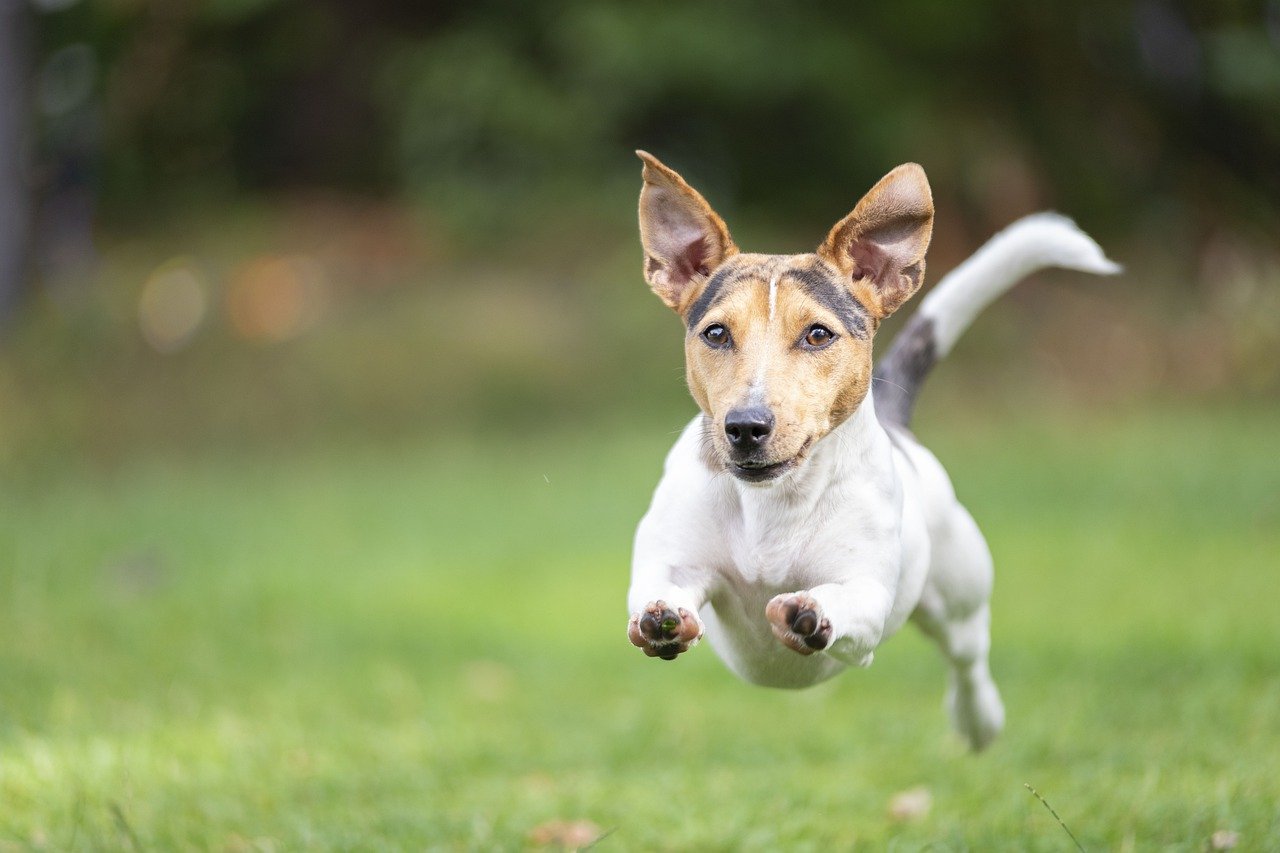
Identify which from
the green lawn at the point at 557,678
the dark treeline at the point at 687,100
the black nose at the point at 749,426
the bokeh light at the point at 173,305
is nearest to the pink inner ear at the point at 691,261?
the black nose at the point at 749,426

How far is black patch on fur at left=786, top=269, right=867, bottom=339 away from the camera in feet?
11.6

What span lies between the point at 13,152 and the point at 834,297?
507 inches

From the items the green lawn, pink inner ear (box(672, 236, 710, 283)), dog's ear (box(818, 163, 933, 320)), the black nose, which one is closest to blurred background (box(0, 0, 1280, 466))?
the green lawn

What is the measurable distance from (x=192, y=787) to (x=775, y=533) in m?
2.71

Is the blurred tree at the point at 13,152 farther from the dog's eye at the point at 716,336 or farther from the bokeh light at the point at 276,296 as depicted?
the dog's eye at the point at 716,336

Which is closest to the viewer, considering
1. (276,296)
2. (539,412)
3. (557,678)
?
(557,678)

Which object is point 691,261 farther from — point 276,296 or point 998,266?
point 276,296

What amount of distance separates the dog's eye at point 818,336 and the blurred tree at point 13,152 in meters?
12.6

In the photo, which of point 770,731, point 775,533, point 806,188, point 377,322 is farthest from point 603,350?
point 775,533

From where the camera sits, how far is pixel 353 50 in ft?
60.8

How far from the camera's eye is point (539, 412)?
13953mm

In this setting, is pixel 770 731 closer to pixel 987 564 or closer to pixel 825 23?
pixel 987 564

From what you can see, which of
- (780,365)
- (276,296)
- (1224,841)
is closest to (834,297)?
(780,365)

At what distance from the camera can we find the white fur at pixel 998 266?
15.4ft
